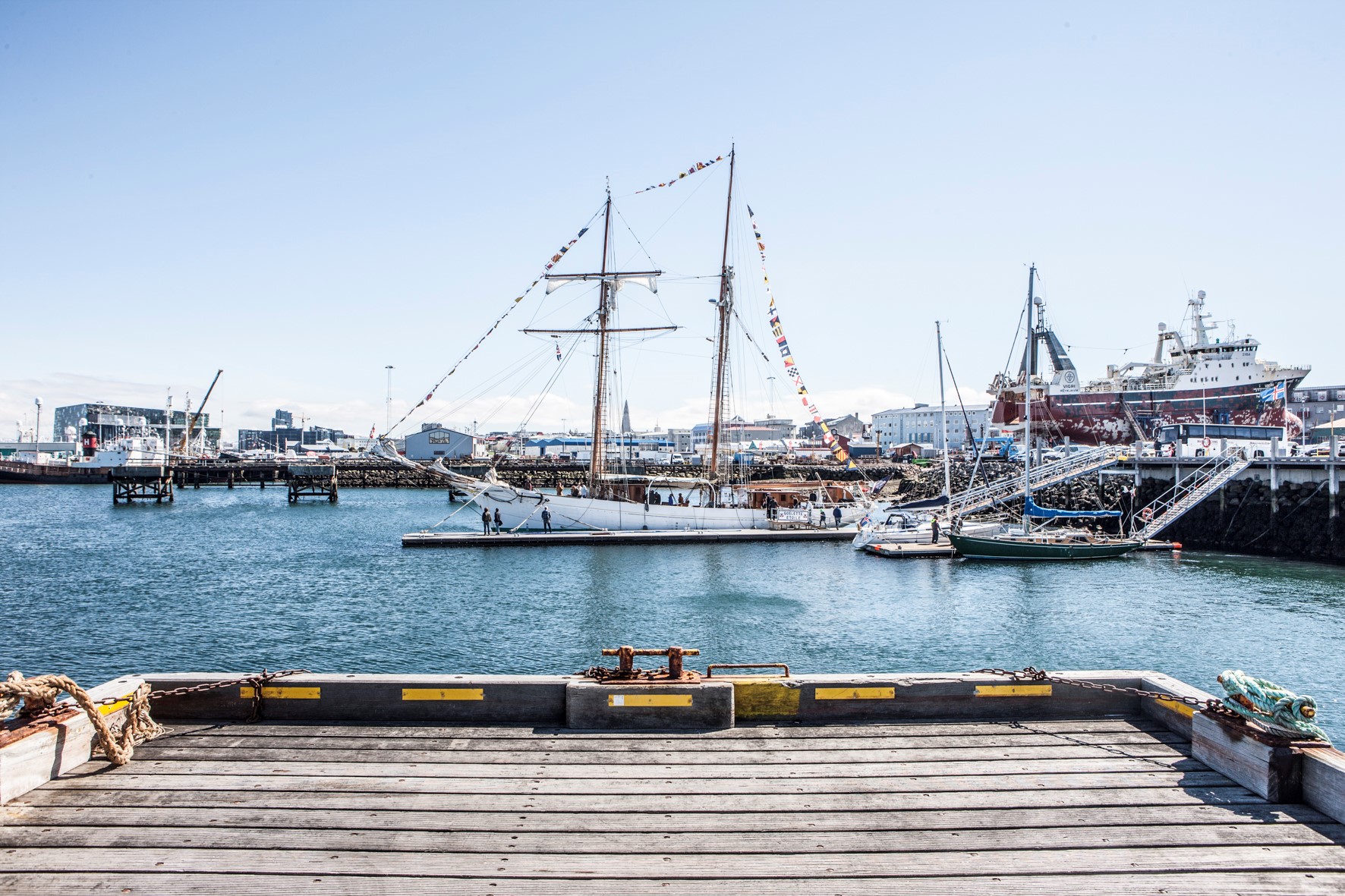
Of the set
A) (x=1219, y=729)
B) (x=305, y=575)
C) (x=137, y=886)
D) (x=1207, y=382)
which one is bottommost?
(x=305, y=575)

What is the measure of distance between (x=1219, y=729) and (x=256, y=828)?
7.30 meters

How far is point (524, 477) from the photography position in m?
101

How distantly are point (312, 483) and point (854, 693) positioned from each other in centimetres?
8053

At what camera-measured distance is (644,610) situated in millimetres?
25906

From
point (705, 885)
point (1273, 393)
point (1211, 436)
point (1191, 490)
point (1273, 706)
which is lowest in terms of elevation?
point (705, 885)

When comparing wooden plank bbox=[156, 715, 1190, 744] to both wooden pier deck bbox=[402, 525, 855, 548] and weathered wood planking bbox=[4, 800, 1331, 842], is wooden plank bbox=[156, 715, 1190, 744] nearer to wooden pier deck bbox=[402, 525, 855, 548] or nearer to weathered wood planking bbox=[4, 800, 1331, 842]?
weathered wood planking bbox=[4, 800, 1331, 842]

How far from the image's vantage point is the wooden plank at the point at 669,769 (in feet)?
20.3

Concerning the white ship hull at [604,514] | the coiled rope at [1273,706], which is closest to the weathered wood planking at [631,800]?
the coiled rope at [1273,706]

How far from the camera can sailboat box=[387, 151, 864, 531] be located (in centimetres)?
4759

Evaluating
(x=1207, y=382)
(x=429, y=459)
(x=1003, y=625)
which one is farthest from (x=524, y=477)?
(x=1003, y=625)

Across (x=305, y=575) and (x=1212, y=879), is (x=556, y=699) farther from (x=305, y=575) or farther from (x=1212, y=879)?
(x=305, y=575)

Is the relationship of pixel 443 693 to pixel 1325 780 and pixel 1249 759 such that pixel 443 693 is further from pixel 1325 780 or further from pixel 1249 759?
pixel 1325 780

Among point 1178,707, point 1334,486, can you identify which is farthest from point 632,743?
point 1334,486

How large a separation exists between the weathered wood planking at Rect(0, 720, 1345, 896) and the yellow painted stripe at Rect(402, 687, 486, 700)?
338 mm
